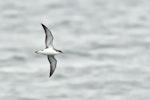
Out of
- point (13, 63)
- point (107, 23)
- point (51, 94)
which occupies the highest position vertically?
A: point (107, 23)

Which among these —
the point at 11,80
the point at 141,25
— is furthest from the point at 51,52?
the point at 141,25

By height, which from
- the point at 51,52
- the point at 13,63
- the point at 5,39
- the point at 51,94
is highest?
the point at 5,39

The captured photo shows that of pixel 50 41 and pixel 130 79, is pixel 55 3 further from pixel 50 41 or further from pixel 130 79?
pixel 50 41

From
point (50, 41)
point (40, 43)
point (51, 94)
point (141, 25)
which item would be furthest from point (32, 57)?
point (50, 41)

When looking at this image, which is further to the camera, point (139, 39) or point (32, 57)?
point (139, 39)

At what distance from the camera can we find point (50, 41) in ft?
114

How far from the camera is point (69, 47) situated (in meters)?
96.4

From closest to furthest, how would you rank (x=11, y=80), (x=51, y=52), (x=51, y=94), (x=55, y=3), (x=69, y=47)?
(x=51, y=52)
(x=51, y=94)
(x=11, y=80)
(x=69, y=47)
(x=55, y=3)

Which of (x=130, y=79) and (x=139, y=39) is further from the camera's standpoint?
(x=139, y=39)

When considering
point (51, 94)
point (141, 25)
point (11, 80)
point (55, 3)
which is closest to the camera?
point (51, 94)

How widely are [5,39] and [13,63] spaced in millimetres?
8547

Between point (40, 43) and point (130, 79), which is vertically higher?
point (40, 43)

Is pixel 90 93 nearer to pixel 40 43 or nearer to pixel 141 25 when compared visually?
pixel 40 43

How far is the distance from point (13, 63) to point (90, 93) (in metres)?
12.1
